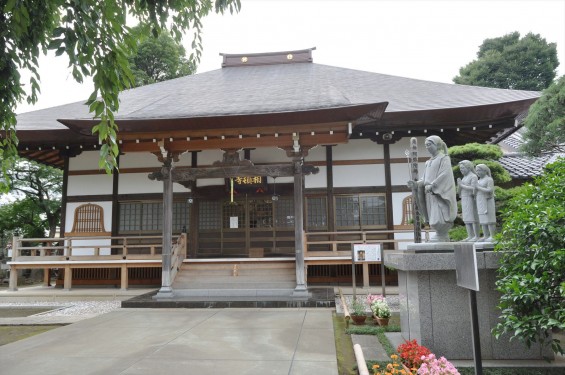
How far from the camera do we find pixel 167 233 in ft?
32.5

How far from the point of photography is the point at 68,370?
4.63 metres

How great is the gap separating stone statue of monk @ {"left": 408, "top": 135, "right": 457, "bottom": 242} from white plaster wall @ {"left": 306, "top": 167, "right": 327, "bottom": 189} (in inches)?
268

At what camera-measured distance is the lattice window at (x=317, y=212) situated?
40.5 feet

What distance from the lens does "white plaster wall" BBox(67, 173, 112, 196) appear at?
43.2 ft

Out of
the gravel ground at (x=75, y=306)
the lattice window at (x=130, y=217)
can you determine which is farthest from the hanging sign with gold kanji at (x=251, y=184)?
the gravel ground at (x=75, y=306)

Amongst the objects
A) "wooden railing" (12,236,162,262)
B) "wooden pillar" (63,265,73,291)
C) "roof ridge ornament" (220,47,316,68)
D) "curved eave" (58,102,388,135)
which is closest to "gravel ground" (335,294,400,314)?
"curved eave" (58,102,388,135)

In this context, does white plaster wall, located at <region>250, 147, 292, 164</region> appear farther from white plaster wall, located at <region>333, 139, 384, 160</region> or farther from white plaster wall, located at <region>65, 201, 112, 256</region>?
white plaster wall, located at <region>65, 201, 112, 256</region>

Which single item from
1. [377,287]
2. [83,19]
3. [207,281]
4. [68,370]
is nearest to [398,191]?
[377,287]

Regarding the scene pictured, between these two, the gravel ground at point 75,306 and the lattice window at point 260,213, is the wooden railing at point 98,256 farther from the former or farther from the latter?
the lattice window at point 260,213

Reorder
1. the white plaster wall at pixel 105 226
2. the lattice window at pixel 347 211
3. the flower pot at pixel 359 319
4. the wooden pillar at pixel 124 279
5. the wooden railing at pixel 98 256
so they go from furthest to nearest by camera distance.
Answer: the white plaster wall at pixel 105 226 → the lattice window at pixel 347 211 → the wooden pillar at pixel 124 279 → the wooden railing at pixel 98 256 → the flower pot at pixel 359 319

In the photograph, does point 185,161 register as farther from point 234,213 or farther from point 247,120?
point 247,120

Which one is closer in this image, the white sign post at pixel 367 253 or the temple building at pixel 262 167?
the white sign post at pixel 367 253

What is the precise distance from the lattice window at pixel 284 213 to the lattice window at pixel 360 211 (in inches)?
60.4

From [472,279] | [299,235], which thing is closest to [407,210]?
[299,235]
